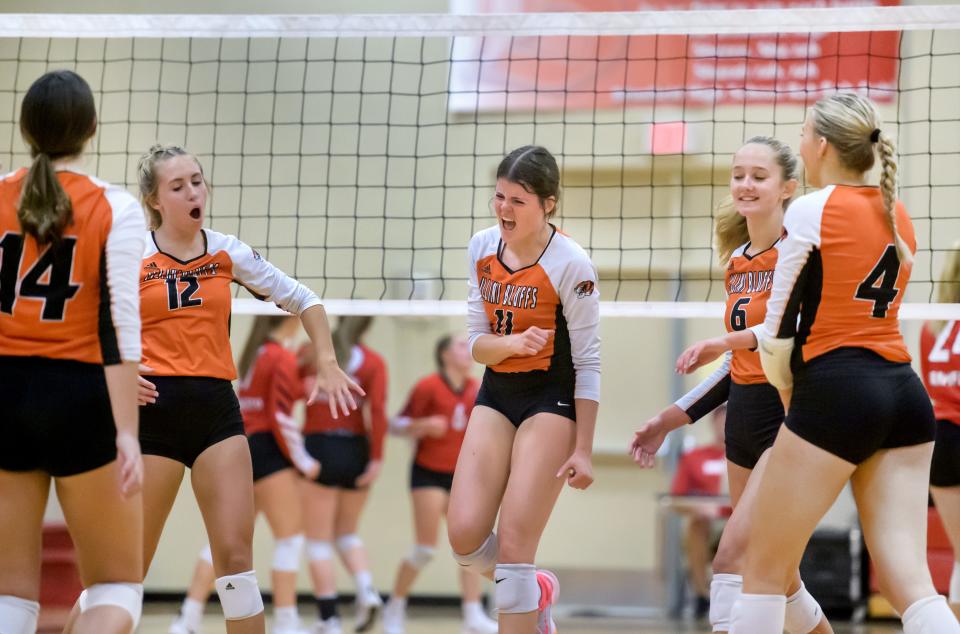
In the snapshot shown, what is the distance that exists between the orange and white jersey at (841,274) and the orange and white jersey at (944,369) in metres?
2.11

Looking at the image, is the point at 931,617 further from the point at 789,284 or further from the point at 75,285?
the point at 75,285

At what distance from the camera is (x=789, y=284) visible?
3.62 m

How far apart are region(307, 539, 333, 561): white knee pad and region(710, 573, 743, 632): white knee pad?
14.0 ft

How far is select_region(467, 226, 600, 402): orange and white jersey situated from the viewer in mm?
4516

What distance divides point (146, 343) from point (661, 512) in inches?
251

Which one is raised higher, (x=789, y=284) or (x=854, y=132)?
(x=854, y=132)

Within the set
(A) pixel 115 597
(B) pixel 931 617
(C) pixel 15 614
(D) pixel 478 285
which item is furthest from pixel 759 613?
(C) pixel 15 614

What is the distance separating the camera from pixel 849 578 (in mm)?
9297

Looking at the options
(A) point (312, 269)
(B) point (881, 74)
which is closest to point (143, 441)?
(A) point (312, 269)

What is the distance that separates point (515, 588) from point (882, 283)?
177cm

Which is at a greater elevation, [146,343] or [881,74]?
[881,74]

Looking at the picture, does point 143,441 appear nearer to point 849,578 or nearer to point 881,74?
point 849,578

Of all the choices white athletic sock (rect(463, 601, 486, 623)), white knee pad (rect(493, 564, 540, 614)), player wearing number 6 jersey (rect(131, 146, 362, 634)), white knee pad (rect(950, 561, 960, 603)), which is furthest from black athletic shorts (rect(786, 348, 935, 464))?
white athletic sock (rect(463, 601, 486, 623))

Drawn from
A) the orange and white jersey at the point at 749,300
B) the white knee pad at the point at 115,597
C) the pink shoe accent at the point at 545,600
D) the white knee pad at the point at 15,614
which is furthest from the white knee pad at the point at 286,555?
the white knee pad at the point at 15,614
